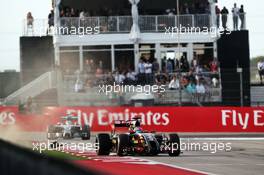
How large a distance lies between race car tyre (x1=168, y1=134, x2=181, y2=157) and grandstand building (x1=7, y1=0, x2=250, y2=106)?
58.4 feet

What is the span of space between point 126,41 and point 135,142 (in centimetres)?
2272

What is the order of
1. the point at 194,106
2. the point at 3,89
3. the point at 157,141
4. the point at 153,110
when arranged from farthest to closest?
1. the point at 3,89
2. the point at 194,106
3. the point at 153,110
4. the point at 157,141

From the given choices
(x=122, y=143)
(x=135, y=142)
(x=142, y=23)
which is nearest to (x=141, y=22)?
(x=142, y=23)

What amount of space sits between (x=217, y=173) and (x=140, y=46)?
26.9 metres

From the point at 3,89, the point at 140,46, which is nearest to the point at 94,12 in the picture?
the point at 140,46

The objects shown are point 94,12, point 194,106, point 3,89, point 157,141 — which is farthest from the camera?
point 94,12

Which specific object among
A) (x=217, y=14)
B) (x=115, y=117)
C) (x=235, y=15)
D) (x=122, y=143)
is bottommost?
(x=122, y=143)

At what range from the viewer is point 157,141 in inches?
754

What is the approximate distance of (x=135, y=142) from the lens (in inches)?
748

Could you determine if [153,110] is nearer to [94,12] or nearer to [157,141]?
[94,12]

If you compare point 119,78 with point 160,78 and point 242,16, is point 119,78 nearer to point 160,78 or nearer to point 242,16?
point 160,78

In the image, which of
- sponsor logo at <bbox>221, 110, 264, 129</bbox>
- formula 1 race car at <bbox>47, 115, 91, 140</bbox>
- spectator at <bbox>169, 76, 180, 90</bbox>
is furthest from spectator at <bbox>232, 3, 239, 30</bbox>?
formula 1 race car at <bbox>47, 115, 91, 140</bbox>

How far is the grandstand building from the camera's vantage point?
3941cm

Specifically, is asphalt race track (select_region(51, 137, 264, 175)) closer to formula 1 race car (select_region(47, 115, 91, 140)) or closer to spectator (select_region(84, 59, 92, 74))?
formula 1 race car (select_region(47, 115, 91, 140))
